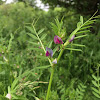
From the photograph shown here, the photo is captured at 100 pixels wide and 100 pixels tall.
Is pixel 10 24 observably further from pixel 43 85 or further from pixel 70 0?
pixel 43 85

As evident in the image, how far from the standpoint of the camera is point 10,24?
11.7ft

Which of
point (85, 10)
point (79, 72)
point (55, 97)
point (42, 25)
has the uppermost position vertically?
point (85, 10)

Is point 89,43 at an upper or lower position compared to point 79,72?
upper

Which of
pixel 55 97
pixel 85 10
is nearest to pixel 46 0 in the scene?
pixel 85 10

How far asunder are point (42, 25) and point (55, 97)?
2217mm

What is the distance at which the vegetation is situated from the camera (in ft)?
1.97

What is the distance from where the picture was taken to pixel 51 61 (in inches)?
24.2

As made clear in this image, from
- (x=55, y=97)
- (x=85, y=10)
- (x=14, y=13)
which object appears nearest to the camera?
(x=55, y=97)

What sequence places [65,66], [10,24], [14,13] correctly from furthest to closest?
[14,13], [10,24], [65,66]

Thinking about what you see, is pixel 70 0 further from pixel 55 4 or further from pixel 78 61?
pixel 78 61

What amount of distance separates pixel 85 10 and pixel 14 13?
210 cm

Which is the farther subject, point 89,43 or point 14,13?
point 14,13

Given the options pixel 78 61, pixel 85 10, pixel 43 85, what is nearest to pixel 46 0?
pixel 85 10

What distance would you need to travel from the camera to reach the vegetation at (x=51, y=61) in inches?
23.6
